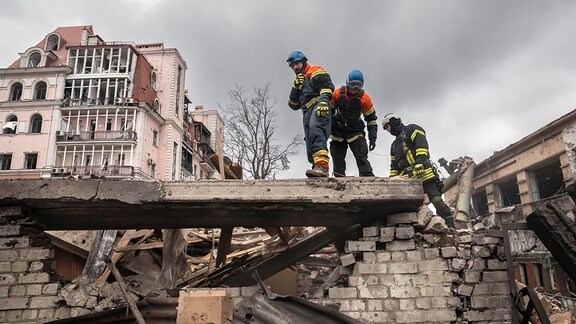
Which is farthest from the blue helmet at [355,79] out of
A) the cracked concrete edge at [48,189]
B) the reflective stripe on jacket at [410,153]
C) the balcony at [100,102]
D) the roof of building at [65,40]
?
the roof of building at [65,40]

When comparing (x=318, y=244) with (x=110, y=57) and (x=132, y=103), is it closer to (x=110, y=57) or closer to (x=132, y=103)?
(x=132, y=103)

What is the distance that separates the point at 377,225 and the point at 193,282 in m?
2.29

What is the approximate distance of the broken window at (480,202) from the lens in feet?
60.1

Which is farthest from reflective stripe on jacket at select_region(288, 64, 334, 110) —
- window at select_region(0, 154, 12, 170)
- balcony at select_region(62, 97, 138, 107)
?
window at select_region(0, 154, 12, 170)

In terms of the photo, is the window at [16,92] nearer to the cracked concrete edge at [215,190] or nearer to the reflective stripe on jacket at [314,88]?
the cracked concrete edge at [215,190]

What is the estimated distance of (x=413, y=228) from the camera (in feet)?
14.1

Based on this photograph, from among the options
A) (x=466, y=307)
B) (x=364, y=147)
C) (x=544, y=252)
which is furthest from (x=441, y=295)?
(x=544, y=252)

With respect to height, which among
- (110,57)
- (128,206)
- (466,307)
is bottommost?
(466,307)

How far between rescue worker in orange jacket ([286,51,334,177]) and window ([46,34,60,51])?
35724 millimetres

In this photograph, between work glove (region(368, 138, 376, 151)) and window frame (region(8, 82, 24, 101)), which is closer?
work glove (region(368, 138, 376, 151))

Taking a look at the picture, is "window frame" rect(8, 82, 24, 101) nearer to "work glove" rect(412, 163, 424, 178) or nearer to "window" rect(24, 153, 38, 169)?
"window" rect(24, 153, 38, 169)

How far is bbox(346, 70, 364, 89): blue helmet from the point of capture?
5.53 m

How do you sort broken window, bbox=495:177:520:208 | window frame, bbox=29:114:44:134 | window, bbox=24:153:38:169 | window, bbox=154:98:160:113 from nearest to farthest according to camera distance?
broken window, bbox=495:177:520:208 → window, bbox=24:153:38:169 → window frame, bbox=29:114:44:134 → window, bbox=154:98:160:113

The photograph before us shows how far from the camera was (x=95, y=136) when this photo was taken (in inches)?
1251
